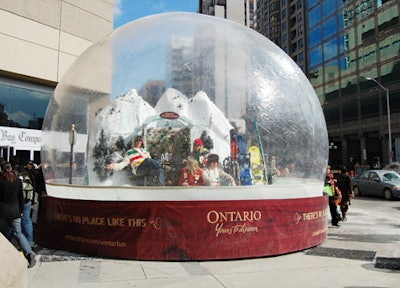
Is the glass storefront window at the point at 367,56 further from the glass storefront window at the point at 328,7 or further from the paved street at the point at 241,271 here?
the paved street at the point at 241,271

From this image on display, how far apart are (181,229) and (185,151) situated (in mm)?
1310

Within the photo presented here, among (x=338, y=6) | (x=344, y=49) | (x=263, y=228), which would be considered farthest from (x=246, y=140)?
(x=338, y=6)

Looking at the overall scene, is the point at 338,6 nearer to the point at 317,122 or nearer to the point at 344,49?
the point at 344,49

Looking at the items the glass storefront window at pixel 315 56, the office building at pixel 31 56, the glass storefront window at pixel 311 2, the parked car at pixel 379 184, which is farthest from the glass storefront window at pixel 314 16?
the office building at pixel 31 56

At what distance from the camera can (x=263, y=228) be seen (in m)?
6.46

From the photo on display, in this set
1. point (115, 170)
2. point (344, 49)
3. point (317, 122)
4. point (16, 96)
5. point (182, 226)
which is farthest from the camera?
point (344, 49)

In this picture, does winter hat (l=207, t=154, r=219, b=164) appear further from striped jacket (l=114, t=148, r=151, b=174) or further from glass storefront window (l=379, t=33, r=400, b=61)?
glass storefront window (l=379, t=33, r=400, b=61)

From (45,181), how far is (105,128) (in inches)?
90.5

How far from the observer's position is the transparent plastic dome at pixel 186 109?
678cm

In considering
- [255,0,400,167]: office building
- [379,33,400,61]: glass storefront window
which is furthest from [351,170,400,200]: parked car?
[379,33,400,61]: glass storefront window

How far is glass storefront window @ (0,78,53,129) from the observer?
15383mm

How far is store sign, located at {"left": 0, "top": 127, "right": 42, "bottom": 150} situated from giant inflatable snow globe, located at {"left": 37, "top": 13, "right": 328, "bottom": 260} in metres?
8.33

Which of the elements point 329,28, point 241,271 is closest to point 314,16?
point 329,28

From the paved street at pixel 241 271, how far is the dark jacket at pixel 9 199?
2.97ft
